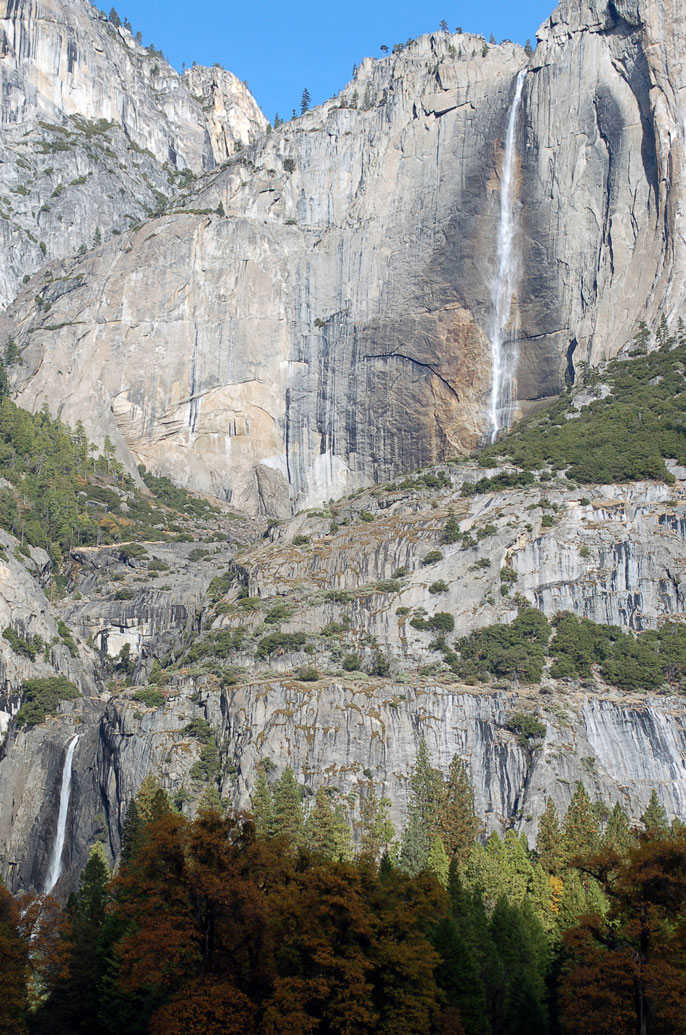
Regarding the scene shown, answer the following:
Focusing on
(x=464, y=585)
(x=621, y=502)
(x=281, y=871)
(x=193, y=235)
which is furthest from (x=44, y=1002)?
(x=193, y=235)

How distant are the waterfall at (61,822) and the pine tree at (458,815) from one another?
1035 inches

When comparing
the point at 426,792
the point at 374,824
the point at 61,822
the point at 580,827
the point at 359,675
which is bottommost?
the point at 580,827

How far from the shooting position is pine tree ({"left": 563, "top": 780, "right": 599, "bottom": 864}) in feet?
246

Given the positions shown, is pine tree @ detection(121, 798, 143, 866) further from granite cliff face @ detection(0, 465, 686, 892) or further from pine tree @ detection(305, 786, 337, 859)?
pine tree @ detection(305, 786, 337, 859)

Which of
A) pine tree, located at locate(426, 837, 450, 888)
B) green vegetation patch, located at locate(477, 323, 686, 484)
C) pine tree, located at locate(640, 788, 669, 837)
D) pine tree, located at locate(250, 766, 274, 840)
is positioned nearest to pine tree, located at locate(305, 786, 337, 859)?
pine tree, located at locate(250, 766, 274, 840)

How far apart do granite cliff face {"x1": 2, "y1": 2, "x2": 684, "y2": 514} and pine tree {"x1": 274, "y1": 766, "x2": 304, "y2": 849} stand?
2497 inches

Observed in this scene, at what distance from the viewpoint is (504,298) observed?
146250 mm

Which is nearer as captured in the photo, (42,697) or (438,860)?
(438,860)

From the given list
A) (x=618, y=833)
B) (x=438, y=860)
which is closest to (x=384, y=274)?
(x=618, y=833)

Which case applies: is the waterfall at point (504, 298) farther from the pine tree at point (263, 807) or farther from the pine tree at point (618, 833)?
the pine tree at point (618, 833)

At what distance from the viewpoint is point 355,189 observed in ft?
523

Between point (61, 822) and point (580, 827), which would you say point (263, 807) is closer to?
point (580, 827)

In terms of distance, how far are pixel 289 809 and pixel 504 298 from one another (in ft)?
256

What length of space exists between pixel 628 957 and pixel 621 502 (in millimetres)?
60311
